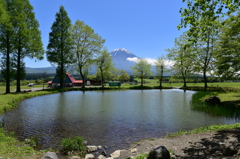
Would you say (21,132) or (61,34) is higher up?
(61,34)

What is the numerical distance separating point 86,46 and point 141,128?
42.9m

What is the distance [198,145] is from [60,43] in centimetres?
4334

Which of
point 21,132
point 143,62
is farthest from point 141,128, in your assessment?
point 143,62

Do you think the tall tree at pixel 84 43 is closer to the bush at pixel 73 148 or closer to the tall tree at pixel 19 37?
the tall tree at pixel 19 37

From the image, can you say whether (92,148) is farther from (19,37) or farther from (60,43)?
(60,43)

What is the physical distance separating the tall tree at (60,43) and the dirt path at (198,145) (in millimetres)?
39888

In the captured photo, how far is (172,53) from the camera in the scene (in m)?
57.2

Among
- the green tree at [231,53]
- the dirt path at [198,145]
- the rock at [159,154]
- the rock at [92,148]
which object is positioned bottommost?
the rock at [92,148]

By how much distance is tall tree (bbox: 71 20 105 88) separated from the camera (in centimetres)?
4988

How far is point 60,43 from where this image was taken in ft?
146

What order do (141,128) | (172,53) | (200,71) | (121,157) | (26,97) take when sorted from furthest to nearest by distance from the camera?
(172,53) < (200,71) < (26,97) < (141,128) < (121,157)

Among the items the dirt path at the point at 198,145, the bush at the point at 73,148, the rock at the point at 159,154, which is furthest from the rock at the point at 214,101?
the bush at the point at 73,148

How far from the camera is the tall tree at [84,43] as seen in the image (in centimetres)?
4988

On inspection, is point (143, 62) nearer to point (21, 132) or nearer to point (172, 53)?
point (172, 53)
